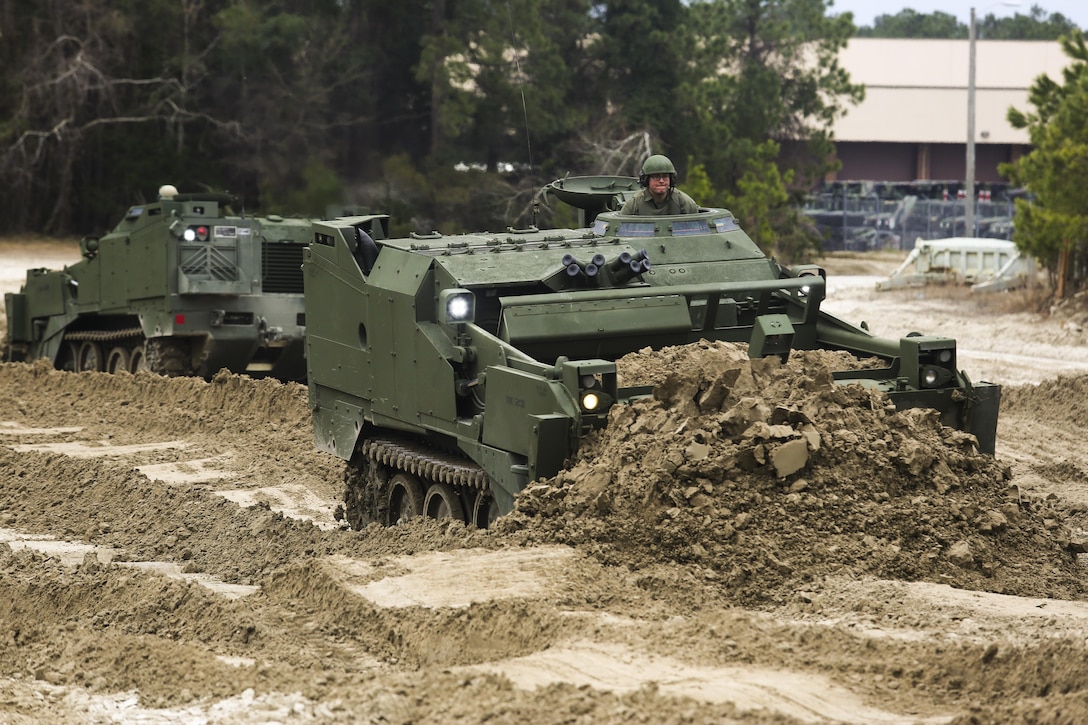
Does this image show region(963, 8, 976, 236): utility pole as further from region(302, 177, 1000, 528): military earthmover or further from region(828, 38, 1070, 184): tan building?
region(302, 177, 1000, 528): military earthmover

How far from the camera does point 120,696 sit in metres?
7.00

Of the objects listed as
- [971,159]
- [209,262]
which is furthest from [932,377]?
[971,159]

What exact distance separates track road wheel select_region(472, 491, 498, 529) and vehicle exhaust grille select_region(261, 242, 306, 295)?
9.59 metres

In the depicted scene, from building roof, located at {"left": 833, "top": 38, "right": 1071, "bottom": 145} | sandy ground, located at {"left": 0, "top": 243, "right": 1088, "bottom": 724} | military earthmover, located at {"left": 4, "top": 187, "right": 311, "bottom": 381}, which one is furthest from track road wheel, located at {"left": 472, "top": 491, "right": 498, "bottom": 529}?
building roof, located at {"left": 833, "top": 38, "right": 1071, "bottom": 145}

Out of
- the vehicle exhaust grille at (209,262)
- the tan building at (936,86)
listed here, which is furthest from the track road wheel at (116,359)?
the tan building at (936,86)

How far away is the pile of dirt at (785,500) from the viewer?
828 centimetres

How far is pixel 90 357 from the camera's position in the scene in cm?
2116

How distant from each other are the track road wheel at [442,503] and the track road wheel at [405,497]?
76 millimetres

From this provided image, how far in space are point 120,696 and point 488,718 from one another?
1.81m

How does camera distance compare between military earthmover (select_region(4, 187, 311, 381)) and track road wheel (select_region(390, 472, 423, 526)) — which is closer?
track road wheel (select_region(390, 472, 423, 526))

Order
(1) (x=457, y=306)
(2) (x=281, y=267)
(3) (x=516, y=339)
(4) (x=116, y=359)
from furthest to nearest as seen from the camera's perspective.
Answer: (4) (x=116, y=359)
(2) (x=281, y=267)
(1) (x=457, y=306)
(3) (x=516, y=339)

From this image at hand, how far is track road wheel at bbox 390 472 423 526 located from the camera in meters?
10.8

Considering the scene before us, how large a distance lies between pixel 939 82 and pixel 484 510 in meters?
46.7

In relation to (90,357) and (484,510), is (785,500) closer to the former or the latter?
(484,510)
